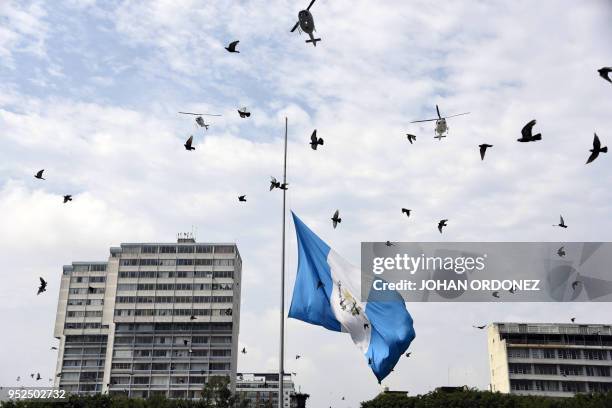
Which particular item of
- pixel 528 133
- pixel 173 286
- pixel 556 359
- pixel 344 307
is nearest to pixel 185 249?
pixel 173 286

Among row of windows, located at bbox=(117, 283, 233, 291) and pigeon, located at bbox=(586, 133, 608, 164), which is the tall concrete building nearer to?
row of windows, located at bbox=(117, 283, 233, 291)

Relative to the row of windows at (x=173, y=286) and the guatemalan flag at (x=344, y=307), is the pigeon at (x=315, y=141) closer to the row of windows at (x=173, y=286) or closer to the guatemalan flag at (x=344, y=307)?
the guatemalan flag at (x=344, y=307)

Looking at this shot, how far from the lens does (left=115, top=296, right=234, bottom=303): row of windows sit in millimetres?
126312

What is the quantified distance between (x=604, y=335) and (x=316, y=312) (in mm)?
104417

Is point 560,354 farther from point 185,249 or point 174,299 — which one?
point 185,249

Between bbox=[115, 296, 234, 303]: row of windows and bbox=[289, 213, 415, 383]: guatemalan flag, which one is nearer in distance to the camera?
bbox=[289, 213, 415, 383]: guatemalan flag

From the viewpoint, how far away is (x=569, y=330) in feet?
363

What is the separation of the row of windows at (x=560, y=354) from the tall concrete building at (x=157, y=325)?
53264 millimetres

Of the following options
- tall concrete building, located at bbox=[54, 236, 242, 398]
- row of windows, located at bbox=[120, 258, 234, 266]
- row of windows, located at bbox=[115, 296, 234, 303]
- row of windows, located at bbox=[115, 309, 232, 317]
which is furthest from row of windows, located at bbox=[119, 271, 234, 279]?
row of windows, located at bbox=[115, 309, 232, 317]

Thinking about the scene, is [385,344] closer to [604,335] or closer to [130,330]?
[604,335]

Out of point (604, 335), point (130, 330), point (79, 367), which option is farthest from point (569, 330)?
point (79, 367)

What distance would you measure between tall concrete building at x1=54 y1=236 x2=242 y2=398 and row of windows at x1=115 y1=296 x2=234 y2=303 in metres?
0.20

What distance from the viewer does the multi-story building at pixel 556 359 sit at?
351 ft

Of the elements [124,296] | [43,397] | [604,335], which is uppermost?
[124,296]
